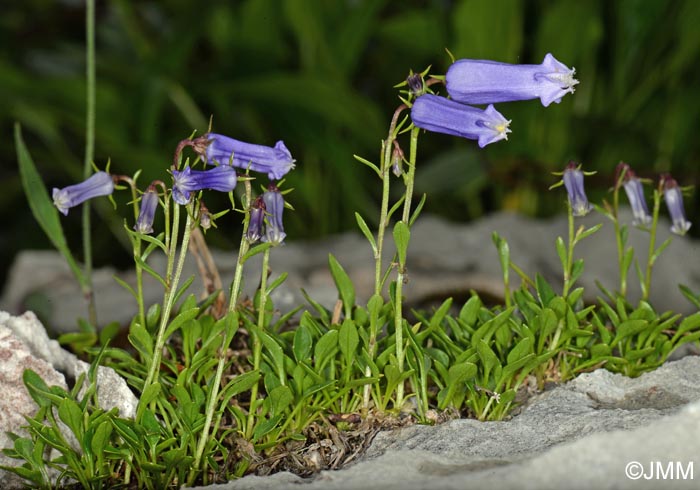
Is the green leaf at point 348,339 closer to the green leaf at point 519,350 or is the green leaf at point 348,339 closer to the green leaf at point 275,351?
the green leaf at point 275,351

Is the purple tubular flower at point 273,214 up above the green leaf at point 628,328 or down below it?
above

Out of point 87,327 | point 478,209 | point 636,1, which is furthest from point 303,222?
point 87,327

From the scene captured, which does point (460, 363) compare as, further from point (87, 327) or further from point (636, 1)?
point (636, 1)

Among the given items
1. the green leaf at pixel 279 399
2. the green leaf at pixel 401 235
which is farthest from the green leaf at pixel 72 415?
the green leaf at pixel 401 235

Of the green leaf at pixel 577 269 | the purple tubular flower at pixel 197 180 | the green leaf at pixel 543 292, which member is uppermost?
the purple tubular flower at pixel 197 180

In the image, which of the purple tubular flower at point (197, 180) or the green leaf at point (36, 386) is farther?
the green leaf at point (36, 386)
